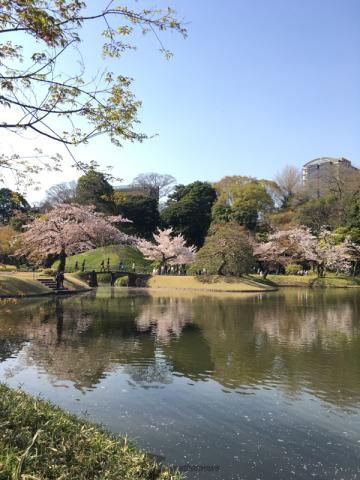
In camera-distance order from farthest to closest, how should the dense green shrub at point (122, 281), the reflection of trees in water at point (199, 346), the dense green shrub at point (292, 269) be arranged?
the dense green shrub at point (292, 269) < the dense green shrub at point (122, 281) < the reflection of trees in water at point (199, 346)

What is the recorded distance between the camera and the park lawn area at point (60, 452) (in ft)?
10.7

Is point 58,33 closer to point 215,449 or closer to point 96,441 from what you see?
point 96,441

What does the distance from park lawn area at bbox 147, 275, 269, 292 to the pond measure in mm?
17232

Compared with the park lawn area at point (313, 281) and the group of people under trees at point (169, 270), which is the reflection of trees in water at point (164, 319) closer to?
the group of people under trees at point (169, 270)

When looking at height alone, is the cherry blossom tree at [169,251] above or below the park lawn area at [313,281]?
above

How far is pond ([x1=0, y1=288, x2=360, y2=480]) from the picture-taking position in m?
5.00

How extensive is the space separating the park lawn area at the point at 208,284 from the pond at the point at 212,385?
56.5 ft

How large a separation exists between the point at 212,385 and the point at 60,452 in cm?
441

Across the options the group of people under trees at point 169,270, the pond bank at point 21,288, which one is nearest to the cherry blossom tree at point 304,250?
the group of people under trees at point 169,270

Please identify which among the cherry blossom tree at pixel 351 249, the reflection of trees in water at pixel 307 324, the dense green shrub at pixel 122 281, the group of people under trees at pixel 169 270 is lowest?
the reflection of trees in water at pixel 307 324

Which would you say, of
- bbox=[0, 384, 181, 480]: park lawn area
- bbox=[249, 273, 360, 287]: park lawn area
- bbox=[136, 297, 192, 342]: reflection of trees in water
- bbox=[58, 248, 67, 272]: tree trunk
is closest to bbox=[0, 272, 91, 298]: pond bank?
bbox=[58, 248, 67, 272]: tree trunk

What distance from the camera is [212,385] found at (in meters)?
7.67

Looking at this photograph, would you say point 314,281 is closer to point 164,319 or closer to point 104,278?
point 104,278

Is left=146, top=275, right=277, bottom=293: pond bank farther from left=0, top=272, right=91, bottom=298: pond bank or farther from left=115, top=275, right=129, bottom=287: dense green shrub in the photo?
left=0, top=272, right=91, bottom=298: pond bank
